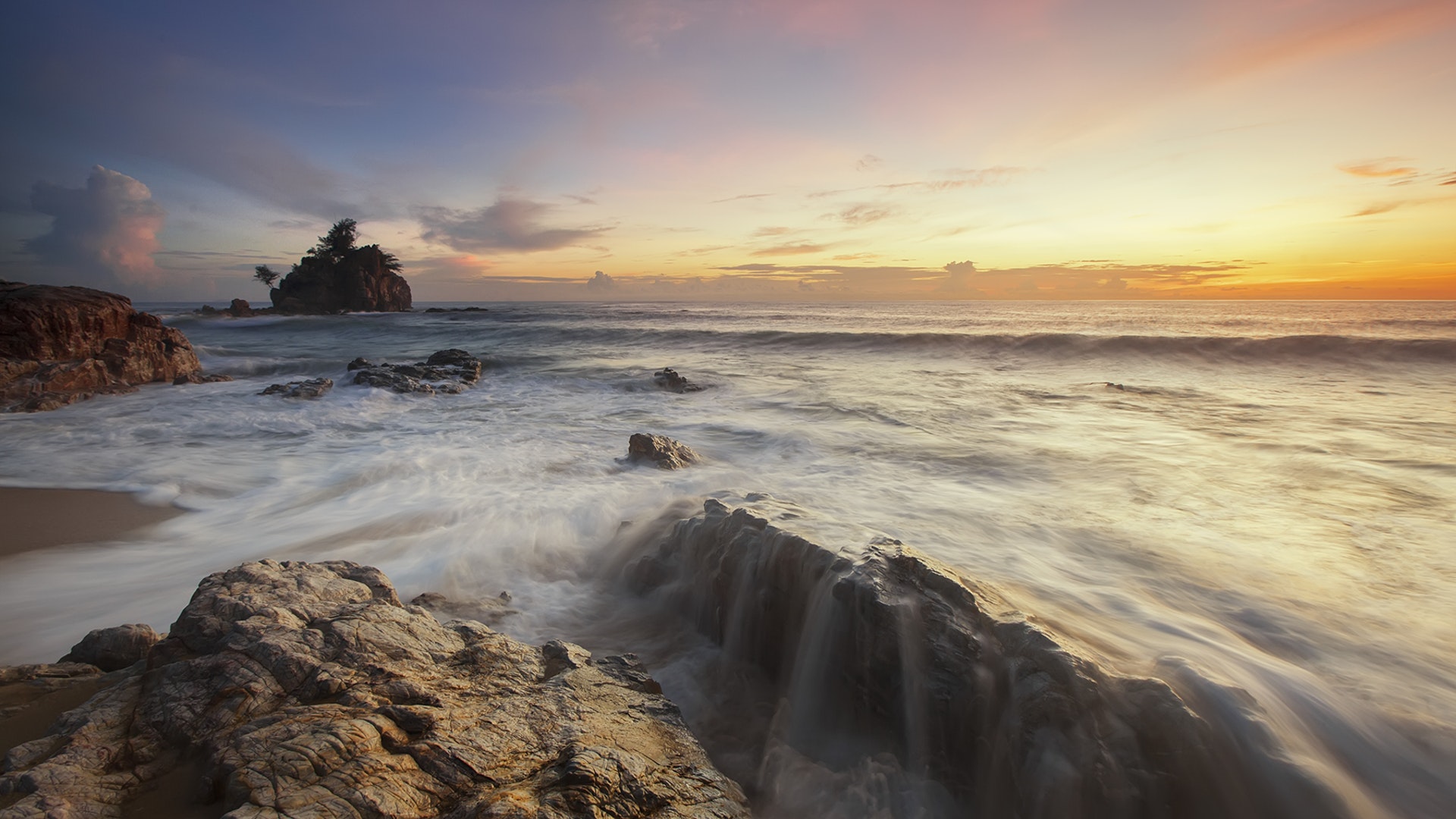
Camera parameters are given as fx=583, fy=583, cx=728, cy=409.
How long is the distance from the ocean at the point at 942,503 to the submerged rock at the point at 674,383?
38 centimetres

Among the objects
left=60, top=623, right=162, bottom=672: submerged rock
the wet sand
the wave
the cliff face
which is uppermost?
the cliff face

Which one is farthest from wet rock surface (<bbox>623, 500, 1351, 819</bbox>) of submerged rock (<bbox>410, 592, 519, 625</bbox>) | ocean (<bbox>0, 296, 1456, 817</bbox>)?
submerged rock (<bbox>410, 592, 519, 625</bbox>)

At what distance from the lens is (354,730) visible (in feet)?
7.30

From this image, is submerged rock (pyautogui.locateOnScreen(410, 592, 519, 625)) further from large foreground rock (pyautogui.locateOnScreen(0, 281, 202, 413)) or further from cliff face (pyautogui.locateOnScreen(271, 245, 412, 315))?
cliff face (pyautogui.locateOnScreen(271, 245, 412, 315))

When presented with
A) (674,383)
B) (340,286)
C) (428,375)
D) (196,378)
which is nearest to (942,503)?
(674,383)

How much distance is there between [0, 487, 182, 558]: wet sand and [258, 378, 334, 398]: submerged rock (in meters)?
6.20

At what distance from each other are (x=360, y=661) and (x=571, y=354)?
2161cm

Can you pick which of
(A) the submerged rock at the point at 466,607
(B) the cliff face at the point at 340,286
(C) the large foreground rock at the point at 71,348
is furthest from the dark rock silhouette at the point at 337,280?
(A) the submerged rock at the point at 466,607

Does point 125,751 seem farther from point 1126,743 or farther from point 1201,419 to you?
point 1201,419

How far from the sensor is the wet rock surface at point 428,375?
14102 millimetres

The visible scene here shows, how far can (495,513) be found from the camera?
654cm

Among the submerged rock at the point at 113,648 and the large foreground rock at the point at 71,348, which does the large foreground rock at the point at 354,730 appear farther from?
the large foreground rock at the point at 71,348

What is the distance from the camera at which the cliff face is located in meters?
58.4

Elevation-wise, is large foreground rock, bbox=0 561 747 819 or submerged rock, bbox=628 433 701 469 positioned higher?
large foreground rock, bbox=0 561 747 819
